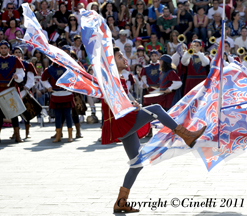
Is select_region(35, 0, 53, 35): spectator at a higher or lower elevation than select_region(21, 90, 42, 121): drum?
higher

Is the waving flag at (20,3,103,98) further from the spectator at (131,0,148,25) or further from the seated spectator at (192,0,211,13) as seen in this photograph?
the seated spectator at (192,0,211,13)

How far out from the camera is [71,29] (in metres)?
15.4

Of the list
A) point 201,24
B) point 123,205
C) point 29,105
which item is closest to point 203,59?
point 29,105

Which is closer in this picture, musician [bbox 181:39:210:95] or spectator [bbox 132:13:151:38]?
→ musician [bbox 181:39:210:95]

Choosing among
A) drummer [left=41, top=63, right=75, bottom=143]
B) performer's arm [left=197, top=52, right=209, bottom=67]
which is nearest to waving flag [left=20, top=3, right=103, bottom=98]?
drummer [left=41, top=63, right=75, bottom=143]

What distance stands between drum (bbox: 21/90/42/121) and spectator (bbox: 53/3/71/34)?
230 inches

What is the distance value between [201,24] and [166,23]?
1.11 meters

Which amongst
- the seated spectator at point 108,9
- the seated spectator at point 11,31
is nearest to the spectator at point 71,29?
the seated spectator at point 108,9

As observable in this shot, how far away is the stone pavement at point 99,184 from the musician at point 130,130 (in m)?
0.25

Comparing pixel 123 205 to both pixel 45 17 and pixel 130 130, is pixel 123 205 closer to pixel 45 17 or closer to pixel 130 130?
pixel 130 130

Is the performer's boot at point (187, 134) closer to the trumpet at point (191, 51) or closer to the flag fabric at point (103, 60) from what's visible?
the flag fabric at point (103, 60)

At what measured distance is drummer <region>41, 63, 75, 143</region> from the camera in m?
9.85

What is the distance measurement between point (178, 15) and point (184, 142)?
11080 millimetres

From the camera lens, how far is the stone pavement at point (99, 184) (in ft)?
16.4
